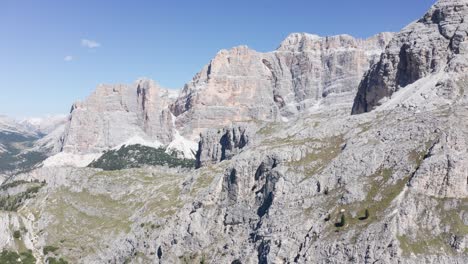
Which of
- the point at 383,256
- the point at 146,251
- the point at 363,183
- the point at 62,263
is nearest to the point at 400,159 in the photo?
the point at 363,183

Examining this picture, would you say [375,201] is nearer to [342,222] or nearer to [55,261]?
[342,222]

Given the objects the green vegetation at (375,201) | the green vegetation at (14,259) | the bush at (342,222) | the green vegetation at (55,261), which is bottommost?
the green vegetation at (55,261)

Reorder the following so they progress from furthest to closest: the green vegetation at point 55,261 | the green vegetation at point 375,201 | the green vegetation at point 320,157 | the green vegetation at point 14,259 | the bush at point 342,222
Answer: the green vegetation at point 55,261 < the green vegetation at point 14,259 < the green vegetation at point 320,157 < the bush at point 342,222 < the green vegetation at point 375,201

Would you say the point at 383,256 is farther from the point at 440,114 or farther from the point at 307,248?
the point at 440,114

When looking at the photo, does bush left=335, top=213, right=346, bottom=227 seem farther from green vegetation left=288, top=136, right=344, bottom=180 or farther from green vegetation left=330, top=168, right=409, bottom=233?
green vegetation left=288, top=136, right=344, bottom=180

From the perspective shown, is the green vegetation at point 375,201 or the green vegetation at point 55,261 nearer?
the green vegetation at point 375,201

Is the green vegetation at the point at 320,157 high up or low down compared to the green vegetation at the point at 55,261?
up

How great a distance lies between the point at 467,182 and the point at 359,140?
42.2 m

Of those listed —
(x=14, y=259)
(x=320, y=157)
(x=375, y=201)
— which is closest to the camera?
(x=375, y=201)

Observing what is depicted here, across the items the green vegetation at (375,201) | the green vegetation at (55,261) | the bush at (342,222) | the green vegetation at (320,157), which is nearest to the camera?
the green vegetation at (375,201)

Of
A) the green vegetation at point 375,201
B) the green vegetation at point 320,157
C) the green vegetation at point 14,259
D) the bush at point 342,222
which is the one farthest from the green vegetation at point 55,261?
the bush at point 342,222

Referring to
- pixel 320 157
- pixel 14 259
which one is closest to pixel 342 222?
pixel 320 157

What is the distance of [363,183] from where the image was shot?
148 metres

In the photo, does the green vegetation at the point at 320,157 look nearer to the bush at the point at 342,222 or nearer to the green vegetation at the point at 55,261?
the bush at the point at 342,222
